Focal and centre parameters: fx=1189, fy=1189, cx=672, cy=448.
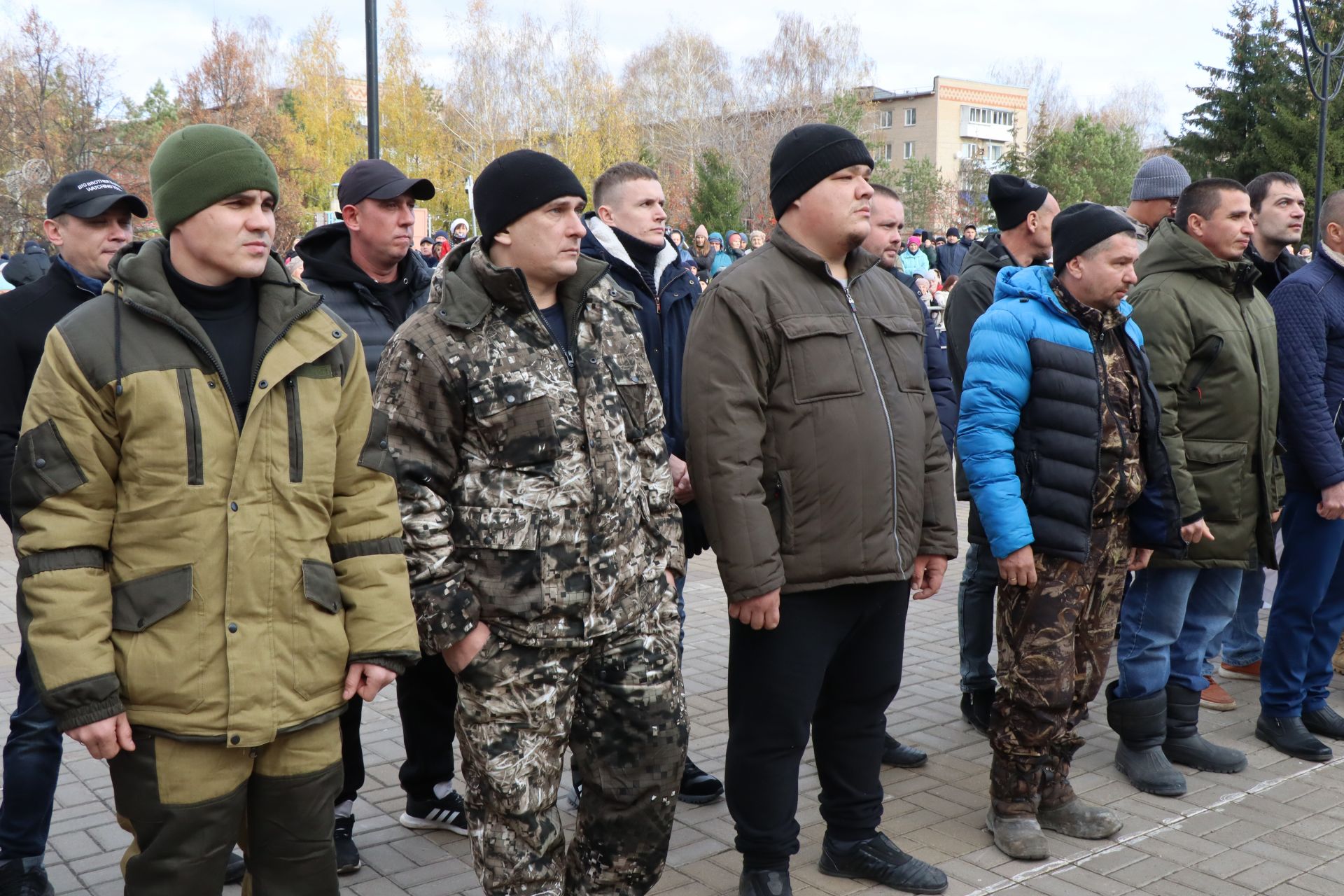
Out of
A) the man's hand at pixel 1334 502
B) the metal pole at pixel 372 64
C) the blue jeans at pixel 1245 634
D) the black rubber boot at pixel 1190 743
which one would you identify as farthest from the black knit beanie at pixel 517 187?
the metal pole at pixel 372 64

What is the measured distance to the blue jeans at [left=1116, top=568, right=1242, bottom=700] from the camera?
471 centimetres

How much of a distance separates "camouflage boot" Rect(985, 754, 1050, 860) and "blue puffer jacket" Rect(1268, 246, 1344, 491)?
200cm

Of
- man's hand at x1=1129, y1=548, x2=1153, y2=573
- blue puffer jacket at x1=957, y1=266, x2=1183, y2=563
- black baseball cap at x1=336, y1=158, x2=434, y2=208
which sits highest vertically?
black baseball cap at x1=336, y1=158, x2=434, y2=208

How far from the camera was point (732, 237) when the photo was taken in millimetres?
23172

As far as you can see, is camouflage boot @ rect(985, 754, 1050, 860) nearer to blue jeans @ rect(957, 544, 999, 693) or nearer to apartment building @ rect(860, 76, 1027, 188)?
blue jeans @ rect(957, 544, 999, 693)

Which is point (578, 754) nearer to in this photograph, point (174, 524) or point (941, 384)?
point (174, 524)

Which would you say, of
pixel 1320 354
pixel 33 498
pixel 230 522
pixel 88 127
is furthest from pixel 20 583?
pixel 88 127

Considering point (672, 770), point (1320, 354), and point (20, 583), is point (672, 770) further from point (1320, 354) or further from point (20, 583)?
point (1320, 354)

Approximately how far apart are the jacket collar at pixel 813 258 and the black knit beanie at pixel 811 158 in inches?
2.8

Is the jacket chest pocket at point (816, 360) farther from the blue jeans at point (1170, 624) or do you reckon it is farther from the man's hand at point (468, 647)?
the blue jeans at point (1170, 624)

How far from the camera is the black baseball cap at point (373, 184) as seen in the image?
425 centimetres

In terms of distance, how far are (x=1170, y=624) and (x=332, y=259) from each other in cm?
352

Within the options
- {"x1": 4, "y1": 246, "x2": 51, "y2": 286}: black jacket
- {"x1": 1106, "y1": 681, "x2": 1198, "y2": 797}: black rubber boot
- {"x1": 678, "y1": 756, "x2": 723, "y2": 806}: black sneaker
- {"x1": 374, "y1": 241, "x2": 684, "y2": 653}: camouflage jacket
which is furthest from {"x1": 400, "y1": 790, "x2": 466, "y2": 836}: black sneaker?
{"x1": 4, "y1": 246, "x2": 51, "y2": 286}: black jacket

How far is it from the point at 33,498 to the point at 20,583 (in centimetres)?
20
